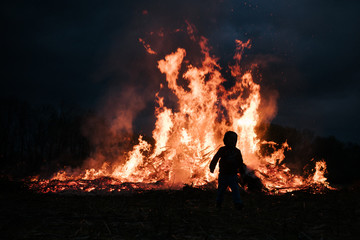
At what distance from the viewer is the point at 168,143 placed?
15.7 m

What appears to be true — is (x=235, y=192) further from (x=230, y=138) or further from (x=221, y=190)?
(x=230, y=138)

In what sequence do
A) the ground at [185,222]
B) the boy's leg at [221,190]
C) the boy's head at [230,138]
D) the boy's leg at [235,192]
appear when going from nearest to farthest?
the ground at [185,222], the boy's leg at [235,192], the boy's leg at [221,190], the boy's head at [230,138]

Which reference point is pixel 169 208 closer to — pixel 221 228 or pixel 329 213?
pixel 221 228

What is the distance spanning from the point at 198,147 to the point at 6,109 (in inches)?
1398

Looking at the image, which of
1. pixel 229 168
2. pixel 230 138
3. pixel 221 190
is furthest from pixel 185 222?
pixel 230 138

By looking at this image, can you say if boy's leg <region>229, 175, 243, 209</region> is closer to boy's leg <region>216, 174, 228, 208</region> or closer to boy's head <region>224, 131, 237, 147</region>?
boy's leg <region>216, 174, 228, 208</region>

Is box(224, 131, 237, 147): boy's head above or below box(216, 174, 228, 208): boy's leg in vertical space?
above

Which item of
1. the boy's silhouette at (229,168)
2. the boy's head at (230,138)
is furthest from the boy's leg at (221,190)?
the boy's head at (230,138)

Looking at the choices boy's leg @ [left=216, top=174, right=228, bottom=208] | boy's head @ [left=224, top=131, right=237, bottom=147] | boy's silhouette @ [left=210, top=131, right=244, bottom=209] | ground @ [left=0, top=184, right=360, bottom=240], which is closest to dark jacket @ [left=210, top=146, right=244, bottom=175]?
boy's silhouette @ [left=210, top=131, right=244, bottom=209]

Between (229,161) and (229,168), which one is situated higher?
(229,161)

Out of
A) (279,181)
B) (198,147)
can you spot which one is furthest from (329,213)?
(198,147)

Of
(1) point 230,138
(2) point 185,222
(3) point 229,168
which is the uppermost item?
(1) point 230,138

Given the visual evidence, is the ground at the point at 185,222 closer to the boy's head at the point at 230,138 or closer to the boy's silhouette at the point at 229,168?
the boy's silhouette at the point at 229,168

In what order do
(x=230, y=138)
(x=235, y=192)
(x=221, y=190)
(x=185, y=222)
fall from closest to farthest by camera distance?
(x=185, y=222), (x=235, y=192), (x=221, y=190), (x=230, y=138)
